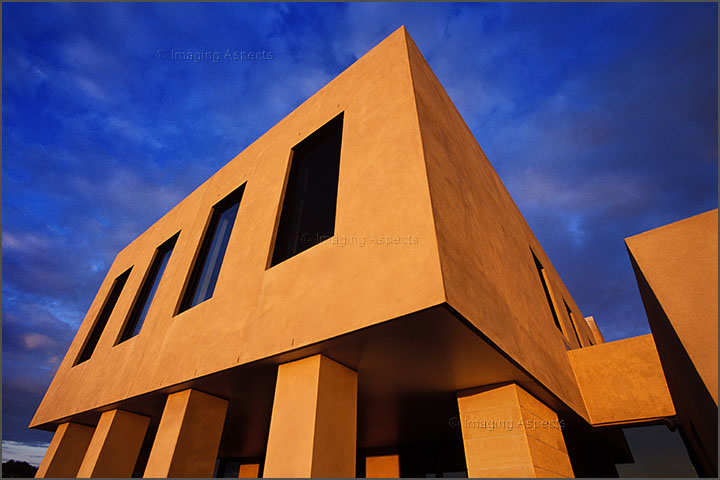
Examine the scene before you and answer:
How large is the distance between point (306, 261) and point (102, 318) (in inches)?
441

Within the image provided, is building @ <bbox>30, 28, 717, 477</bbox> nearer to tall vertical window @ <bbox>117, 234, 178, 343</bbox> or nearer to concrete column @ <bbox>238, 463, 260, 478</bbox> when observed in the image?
tall vertical window @ <bbox>117, 234, 178, 343</bbox>

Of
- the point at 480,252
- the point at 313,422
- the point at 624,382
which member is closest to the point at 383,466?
the point at 624,382

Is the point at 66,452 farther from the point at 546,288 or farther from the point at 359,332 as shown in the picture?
the point at 546,288

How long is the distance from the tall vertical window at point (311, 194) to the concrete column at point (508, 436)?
3744 millimetres

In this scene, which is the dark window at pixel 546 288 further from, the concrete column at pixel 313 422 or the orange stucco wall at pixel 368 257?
the concrete column at pixel 313 422

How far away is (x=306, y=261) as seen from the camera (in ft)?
18.2

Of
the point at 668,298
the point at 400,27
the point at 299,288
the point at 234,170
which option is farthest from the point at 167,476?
the point at 400,27

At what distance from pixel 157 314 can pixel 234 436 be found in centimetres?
394

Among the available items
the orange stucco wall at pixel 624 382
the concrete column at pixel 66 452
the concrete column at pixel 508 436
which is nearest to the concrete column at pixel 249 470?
the concrete column at pixel 66 452

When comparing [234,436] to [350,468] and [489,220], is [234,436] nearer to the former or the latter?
[350,468]

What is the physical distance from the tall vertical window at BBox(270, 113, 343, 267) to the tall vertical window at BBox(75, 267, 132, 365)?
346 inches

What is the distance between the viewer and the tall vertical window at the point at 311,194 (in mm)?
6359

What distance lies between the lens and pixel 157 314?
28.8 ft

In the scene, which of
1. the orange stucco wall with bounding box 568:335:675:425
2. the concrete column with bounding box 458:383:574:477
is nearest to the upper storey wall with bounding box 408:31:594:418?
the orange stucco wall with bounding box 568:335:675:425
